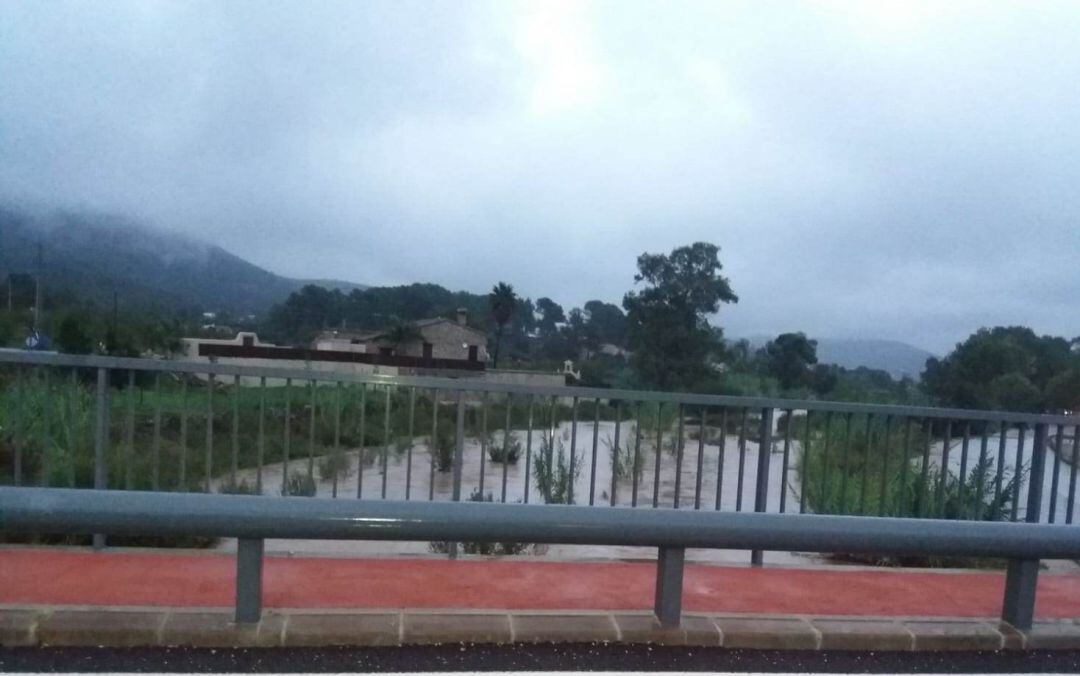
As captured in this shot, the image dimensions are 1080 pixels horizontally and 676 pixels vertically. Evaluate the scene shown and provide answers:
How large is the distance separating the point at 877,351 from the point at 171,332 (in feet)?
32.6

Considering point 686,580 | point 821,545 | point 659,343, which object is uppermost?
point 659,343

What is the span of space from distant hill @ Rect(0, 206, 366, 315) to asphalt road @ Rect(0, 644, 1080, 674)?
9180mm

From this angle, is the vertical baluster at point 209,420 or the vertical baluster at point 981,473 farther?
the vertical baluster at point 981,473

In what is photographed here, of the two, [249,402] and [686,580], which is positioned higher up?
[249,402]

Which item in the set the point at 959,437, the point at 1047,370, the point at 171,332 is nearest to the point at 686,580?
the point at 959,437

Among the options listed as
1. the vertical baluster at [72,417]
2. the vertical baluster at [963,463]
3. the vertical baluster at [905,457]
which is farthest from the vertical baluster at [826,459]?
the vertical baluster at [72,417]

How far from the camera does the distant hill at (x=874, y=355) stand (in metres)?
9.45

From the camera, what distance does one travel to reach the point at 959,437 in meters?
6.40

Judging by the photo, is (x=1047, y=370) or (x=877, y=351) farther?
(x=877, y=351)

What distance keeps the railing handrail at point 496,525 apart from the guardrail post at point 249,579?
158 millimetres

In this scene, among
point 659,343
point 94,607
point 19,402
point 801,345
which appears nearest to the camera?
point 94,607

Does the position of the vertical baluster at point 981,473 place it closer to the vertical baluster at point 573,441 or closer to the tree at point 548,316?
the vertical baluster at point 573,441

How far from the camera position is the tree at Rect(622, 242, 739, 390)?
33.6 ft

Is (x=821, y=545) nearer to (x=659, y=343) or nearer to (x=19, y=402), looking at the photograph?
(x=19, y=402)
